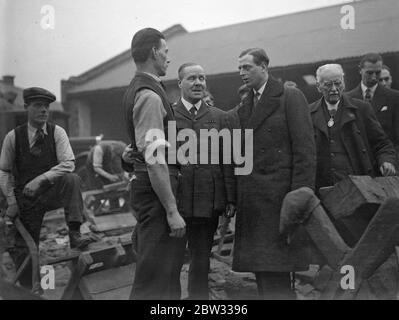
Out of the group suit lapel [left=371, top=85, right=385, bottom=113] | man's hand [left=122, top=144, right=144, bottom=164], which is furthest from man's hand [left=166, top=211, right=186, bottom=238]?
suit lapel [left=371, top=85, right=385, bottom=113]

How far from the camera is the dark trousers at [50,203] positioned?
3717 mm

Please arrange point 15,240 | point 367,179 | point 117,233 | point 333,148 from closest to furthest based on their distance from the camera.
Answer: point 367,179
point 333,148
point 15,240
point 117,233

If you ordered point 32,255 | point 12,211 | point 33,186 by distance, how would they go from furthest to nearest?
point 12,211, point 33,186, point 32,255

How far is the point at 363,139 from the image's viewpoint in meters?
3.01

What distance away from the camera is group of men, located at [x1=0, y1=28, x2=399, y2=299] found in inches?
89.7

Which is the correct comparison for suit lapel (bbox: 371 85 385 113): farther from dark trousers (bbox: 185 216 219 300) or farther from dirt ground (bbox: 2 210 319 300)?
dark trousers (bbox: 185 216 219 300)

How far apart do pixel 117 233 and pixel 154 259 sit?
11.9ft

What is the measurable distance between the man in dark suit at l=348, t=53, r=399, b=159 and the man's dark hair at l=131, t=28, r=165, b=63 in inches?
77.0

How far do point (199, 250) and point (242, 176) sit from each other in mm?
604

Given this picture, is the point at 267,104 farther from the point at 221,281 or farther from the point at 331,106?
the point at 221,281

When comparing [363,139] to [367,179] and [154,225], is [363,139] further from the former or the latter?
[154,225]

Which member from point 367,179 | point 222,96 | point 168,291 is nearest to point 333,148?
point 367,179

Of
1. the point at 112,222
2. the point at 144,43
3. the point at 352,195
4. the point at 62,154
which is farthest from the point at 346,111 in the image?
the point at 112,222

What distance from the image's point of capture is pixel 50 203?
380cm
